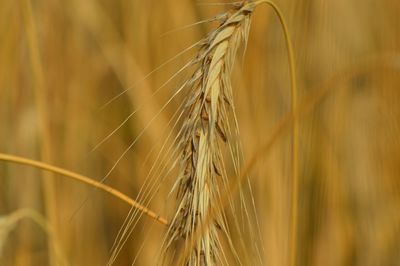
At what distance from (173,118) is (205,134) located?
0.29m

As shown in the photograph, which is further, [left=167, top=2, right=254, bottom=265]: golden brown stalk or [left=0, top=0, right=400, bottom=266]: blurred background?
[left=0, top=0, right=400, bottom=266]: blurred background

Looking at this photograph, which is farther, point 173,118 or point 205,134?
point 173,118

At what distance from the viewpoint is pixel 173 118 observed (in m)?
0.97

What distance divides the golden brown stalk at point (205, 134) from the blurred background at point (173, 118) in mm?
119

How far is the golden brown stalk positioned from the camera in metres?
0.67

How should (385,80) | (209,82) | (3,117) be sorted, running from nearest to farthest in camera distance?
(209,82) → (385,80) → (3,117)

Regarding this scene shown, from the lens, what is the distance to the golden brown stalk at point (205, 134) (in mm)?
672

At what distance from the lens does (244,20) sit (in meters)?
0.71

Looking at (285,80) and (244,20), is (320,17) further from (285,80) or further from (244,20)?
(244,20)

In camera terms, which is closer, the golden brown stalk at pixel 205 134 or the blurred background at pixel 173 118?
the golden brown stalk at pixel 205 134

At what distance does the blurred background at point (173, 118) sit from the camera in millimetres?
1046

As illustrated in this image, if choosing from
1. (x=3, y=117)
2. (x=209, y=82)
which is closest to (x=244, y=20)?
(x=209, y=82)

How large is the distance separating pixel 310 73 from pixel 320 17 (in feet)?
0.37

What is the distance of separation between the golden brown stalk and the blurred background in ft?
0.39
